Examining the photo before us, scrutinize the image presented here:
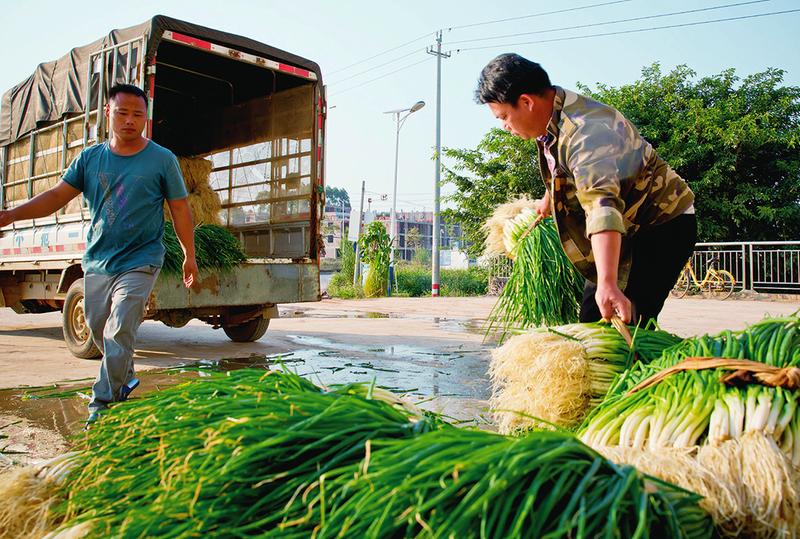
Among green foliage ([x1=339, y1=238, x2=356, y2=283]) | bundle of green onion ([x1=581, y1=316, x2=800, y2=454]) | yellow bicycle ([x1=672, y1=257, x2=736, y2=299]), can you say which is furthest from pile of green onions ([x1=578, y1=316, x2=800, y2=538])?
green foliage ([x1=339, y1=238, x2=356, y2=283])

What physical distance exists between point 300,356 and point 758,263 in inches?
707

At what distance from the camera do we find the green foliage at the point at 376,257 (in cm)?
2289

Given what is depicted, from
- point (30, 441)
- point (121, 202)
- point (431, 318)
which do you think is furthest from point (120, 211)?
point (431, 318)

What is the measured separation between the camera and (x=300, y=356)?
662 cm

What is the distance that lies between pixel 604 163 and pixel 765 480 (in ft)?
4.76

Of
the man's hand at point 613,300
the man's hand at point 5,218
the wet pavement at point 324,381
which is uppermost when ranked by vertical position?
the man's hand at point 5,218

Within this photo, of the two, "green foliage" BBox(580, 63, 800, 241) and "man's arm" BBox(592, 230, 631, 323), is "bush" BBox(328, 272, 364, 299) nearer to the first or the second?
"green foliage" BBox(580, 63, 800, 241)

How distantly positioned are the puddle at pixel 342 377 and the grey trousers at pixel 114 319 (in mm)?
Answer: 152

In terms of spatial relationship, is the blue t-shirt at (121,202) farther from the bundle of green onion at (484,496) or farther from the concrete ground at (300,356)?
the bundle of green onion at (484,496)

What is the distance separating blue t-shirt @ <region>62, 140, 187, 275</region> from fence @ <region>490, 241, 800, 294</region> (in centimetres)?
1558

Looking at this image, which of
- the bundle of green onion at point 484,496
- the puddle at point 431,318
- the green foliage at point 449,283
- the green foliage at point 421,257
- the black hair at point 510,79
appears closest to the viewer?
the bundle of green onion at point 484,496

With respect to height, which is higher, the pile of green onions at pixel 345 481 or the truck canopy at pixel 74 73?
the truck canopy at pixel 74 73

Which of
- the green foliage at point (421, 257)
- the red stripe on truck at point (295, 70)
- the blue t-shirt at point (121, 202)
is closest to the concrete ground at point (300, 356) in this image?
the blue t-shirt at point (121, 202)

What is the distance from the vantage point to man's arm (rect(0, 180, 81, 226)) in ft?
11.9
